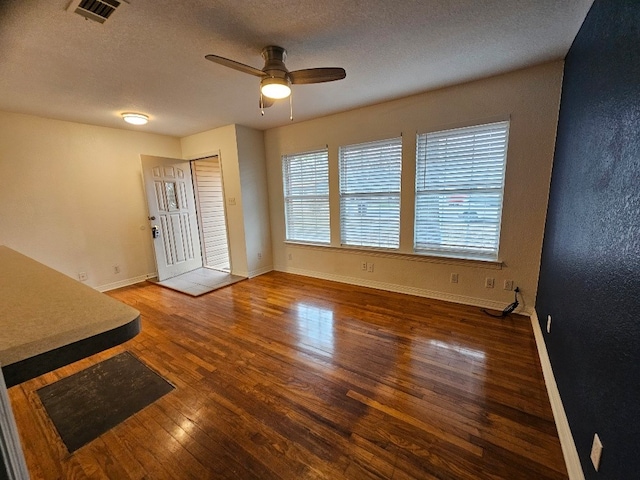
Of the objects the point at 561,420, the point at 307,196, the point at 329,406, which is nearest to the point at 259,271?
the point at 307,196

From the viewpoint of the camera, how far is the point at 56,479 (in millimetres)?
1323

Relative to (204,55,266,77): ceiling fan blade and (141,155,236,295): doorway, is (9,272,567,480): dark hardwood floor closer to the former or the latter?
(141,155,236,295): doorway

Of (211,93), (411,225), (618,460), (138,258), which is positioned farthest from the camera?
(138,258)

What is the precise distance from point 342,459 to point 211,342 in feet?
5.31

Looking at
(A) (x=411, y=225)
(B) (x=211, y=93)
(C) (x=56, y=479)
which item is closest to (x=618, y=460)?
(C) (x=56, y=479)

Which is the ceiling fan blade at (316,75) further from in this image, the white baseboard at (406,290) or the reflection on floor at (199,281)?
the reflection on floor at (199,281)

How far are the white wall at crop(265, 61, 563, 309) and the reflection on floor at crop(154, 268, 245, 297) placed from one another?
161 cm

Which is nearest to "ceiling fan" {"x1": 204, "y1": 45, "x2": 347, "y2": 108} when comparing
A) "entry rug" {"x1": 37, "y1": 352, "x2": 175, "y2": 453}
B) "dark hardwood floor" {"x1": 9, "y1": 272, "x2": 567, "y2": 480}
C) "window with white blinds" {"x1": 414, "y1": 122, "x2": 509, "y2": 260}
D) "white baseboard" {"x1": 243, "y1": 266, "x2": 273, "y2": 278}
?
"window with white blinds" {"x1": 414, "y1": 122, "x2": 509, "y2": 260}

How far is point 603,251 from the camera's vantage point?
1237mm

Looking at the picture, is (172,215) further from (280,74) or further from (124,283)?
(280,74)

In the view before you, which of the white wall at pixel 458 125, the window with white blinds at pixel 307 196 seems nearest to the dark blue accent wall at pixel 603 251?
the white wall at pixel 458 125

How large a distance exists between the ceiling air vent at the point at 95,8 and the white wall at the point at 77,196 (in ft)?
8.85

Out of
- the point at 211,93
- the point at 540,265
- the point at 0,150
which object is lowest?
the point at 540,265

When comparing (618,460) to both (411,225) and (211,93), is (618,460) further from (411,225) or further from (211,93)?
(211,93)
